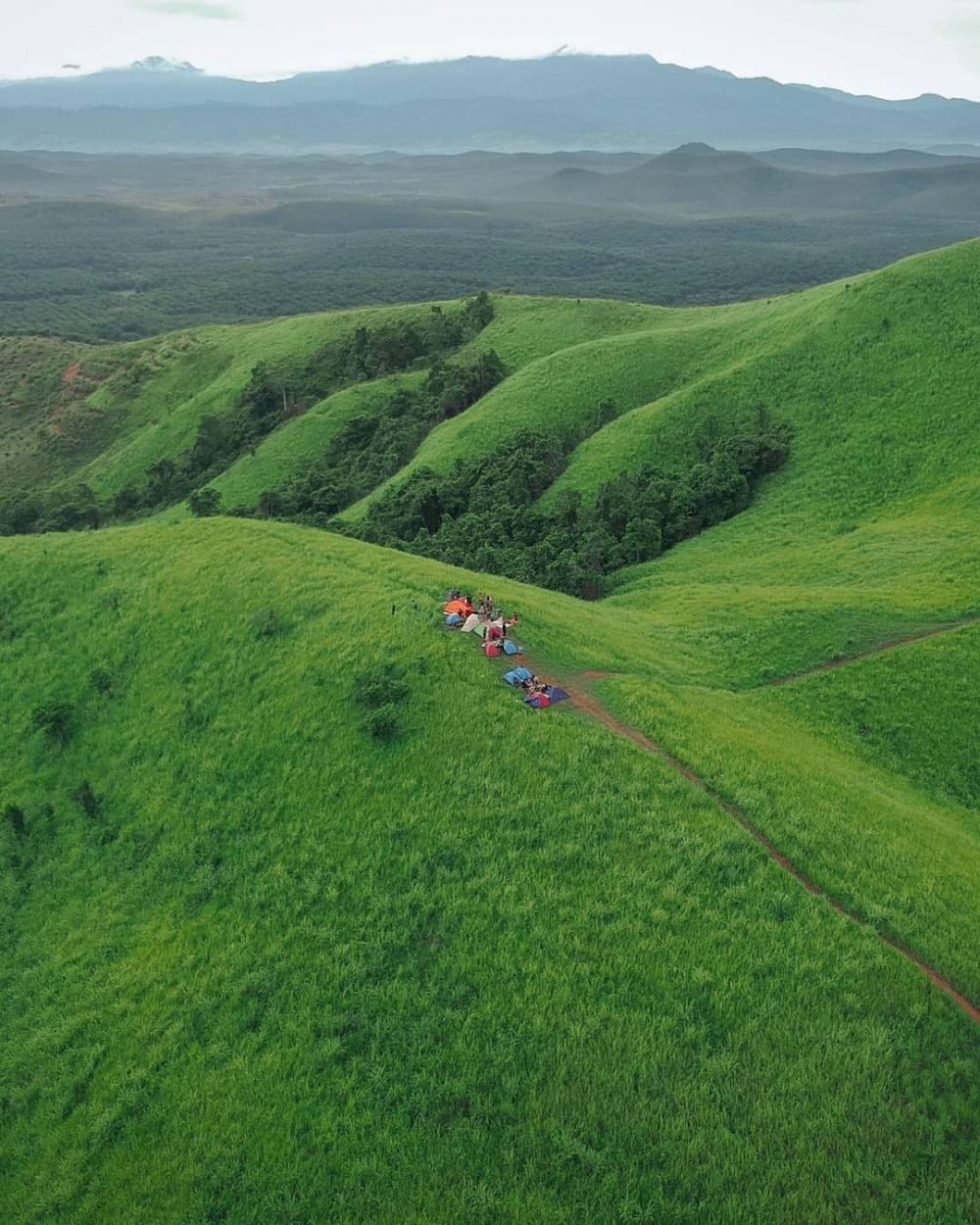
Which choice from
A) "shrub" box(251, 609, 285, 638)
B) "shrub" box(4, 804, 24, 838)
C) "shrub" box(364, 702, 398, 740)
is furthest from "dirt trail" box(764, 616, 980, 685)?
"shrub" box(4, 804, 24, 838)

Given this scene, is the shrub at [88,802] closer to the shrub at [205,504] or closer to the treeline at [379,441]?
the treeline at [379,441]

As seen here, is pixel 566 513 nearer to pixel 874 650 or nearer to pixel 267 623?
pixel 874 650

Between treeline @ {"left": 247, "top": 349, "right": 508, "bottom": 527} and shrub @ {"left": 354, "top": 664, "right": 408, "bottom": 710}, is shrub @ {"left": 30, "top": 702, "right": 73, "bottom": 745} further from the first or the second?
treeline @ {"left": 247, "top": 349, "right": 508, "bottom": 527}

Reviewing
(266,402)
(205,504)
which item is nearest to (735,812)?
Result: (205,504)

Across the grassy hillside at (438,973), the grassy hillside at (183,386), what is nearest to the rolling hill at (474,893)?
the grassy hillside at (438,973)

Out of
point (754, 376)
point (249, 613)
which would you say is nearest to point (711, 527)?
point (754, 376)
